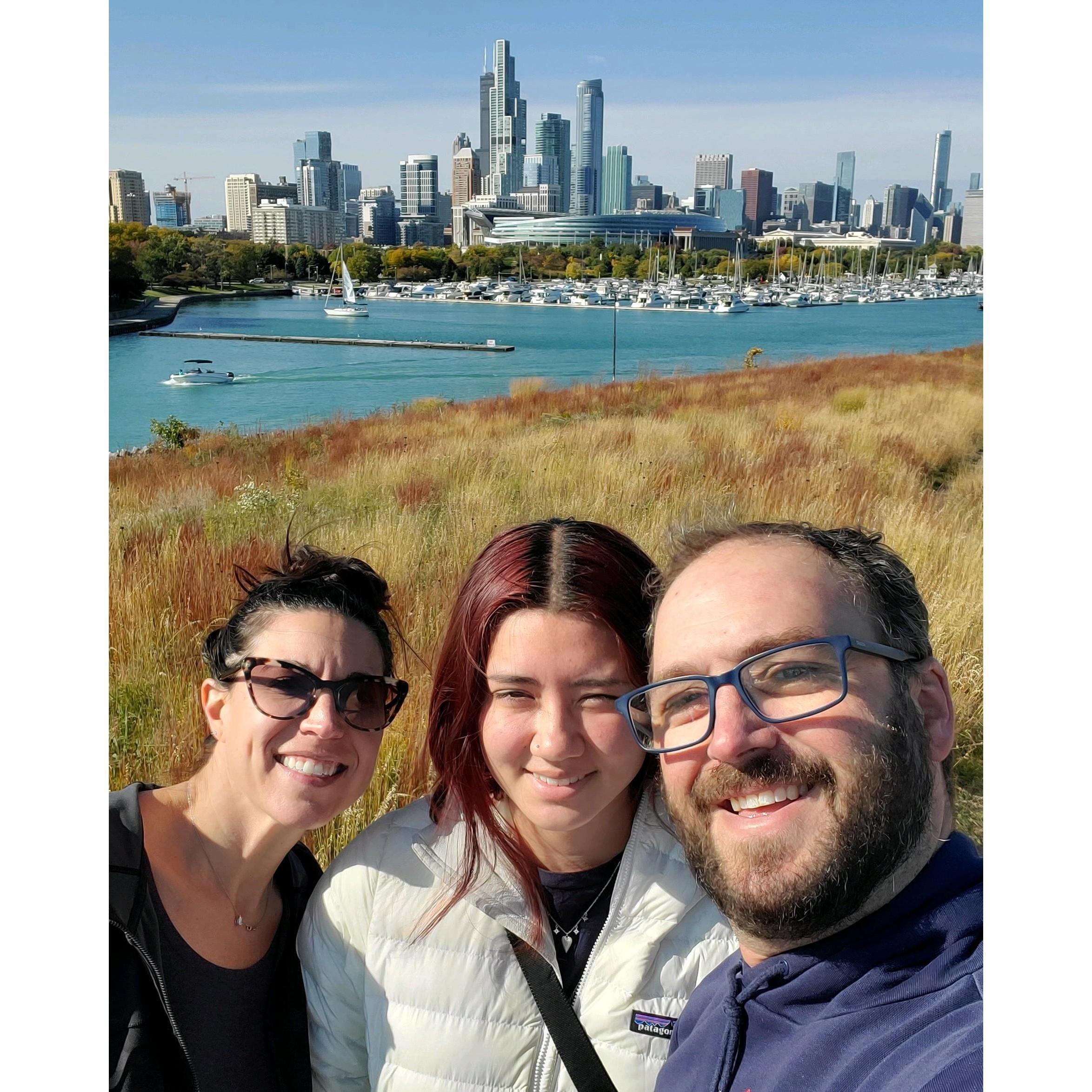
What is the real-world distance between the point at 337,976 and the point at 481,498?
10.8 feet

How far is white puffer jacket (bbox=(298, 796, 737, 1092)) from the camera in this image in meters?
1.29

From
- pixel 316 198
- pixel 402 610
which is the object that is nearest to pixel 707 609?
pixel 402 610

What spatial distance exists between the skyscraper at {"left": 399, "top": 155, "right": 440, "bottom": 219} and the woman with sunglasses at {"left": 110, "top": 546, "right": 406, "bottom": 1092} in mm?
2563

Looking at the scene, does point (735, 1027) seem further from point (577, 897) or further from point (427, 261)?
point (427, 261)

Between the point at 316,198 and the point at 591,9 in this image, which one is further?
the point at 316,198

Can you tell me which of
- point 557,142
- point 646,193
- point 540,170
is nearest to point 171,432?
point 540,170

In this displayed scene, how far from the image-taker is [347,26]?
8.27 feet

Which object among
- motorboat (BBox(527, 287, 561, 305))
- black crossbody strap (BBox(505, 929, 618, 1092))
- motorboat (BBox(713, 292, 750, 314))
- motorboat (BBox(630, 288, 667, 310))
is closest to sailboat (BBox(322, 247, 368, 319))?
motorboat (BBox(527, 287, 561, 305))

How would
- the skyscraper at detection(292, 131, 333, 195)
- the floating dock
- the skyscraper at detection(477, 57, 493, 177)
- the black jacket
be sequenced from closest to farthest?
the black jacket, the skyscraper at detection(477, 57, 493, 177), the skyscraper at detection(292, 131, 333, 195), the floating dock

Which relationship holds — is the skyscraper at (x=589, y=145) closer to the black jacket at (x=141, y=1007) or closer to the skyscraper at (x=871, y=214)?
the skyscraper at (x=871, y=214)

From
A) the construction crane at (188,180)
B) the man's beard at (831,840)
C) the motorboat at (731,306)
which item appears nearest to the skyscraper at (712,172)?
the construction crane at (188,180)

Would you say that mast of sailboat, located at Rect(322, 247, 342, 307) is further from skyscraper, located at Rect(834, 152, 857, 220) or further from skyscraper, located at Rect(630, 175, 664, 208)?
skyscraper, located at Rect(834, 152, 857, 220)
